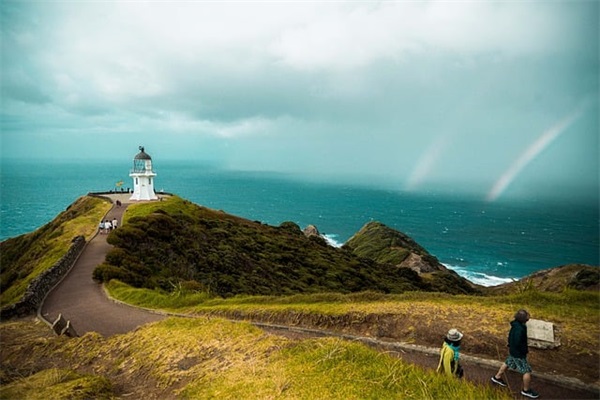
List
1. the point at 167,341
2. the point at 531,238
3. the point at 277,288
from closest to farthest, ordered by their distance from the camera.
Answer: the point at 167,341, the point at 277,288, the point at 531,238

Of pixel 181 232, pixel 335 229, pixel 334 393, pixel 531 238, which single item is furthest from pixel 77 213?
pixel 531 238

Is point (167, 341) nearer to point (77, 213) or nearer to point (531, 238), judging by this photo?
point (77, 213)

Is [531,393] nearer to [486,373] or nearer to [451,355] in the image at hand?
[486,373]

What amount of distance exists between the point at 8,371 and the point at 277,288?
25224mm

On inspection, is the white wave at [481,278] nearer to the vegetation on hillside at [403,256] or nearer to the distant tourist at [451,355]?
the vegetation on hillside at [403,256]

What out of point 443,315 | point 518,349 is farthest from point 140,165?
point 518,349

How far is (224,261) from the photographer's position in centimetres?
3950

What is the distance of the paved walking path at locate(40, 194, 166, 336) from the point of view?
60.2 feet

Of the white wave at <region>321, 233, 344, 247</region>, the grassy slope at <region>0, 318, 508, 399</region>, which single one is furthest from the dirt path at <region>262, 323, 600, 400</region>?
the white wave at <region>321, 233, 344, 247</region>

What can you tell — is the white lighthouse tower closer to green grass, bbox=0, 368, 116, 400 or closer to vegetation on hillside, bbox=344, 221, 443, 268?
vegetation on hillside, bbox=344, 221, 443, 268

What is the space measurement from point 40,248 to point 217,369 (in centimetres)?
3980

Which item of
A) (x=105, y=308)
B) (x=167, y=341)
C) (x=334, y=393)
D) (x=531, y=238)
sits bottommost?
(x=531, y=238)

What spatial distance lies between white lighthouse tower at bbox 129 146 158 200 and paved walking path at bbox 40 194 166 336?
34001 millimetres

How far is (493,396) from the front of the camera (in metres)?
7.36
